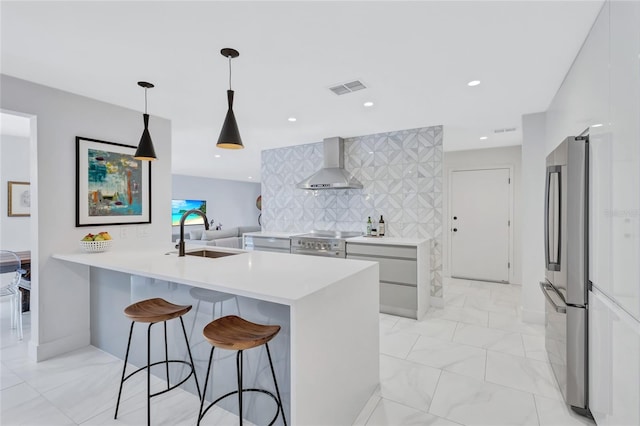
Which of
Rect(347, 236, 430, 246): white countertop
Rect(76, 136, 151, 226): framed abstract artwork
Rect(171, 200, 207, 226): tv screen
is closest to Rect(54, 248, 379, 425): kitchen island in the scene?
Rect(76, 136, 151, 226): framed abstract artwork

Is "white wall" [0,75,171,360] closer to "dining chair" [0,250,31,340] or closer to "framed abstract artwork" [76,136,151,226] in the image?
"framed abstract artwork" [76,136,151,226]

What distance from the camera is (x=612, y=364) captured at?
1543 millimetres

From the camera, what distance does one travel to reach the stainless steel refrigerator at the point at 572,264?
6.03 feet

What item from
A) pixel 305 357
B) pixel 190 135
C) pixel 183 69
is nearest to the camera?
pixel 305 357

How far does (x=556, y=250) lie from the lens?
82.0 inches

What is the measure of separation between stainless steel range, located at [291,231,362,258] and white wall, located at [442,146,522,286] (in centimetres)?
218

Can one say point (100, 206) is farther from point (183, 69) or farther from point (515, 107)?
point (515, 107)

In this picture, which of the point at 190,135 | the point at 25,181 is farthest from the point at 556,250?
the point at 25,181

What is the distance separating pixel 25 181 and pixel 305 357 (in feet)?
18.4

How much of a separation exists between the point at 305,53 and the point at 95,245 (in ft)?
8.14

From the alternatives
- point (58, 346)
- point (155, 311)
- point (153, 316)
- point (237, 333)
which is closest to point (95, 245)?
point (58, 346)

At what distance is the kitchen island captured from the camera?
1445mm

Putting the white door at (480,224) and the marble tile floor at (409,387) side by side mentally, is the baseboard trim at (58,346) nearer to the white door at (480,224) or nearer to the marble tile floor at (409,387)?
the marble tile floor at (409,387)

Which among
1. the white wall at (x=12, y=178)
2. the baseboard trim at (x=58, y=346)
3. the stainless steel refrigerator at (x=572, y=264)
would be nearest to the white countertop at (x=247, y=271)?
the baseboard trim at (x=58, y=346)
